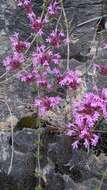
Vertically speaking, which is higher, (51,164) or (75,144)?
(75,144)

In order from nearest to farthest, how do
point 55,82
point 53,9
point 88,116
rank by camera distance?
point 88,116
point 55,82
point 53,9

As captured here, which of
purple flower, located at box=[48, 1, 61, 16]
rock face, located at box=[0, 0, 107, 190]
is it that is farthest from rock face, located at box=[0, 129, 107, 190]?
purple flower, located at box=[48, 1, 61, 16]

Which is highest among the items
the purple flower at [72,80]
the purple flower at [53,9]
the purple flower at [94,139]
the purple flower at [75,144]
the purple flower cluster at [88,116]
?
the purple flower at [53,9]

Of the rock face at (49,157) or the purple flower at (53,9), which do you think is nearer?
the rock face at (49,157)

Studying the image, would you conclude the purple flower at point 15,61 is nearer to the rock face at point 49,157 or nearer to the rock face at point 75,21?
the rock face at point 49,157

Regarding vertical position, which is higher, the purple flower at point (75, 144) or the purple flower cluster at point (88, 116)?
the purple flower cluster at point (88, 116)

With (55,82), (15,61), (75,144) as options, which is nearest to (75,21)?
(55,82)

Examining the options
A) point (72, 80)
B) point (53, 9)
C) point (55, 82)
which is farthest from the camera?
point (53, 9)

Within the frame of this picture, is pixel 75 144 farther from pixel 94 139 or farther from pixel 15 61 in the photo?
pixel 15 61

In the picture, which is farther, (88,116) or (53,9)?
(53,9)

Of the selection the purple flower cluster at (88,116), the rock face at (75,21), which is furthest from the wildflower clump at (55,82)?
the rock face at (75,21)
